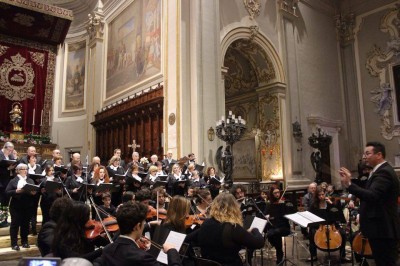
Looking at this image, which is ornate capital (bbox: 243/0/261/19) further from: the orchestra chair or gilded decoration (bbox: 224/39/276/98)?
the orchestra chair

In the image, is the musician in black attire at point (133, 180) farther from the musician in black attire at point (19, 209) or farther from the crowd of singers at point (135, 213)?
the musician in black attire at point (19, 209)

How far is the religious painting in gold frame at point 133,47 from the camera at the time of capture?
1384cm

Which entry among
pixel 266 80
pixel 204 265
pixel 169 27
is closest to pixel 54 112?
pixel 169 27

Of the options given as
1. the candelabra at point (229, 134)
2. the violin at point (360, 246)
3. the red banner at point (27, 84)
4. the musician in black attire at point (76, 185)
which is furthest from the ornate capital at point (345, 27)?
the musician in black attire at point (76, 185)

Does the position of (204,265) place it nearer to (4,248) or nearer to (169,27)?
(4,248)

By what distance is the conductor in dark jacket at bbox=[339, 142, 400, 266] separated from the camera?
3.64 metres

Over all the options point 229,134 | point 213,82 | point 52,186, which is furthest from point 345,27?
point 52,186

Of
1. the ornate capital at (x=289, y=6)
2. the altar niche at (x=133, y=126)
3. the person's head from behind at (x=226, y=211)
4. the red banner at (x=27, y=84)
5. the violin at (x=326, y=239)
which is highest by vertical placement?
the ornate capital at (x=289, y=6)

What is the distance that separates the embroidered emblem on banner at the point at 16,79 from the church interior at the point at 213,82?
0.04 meters

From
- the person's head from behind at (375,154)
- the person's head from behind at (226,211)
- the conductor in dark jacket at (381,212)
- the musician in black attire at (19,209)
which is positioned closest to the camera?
the person's head from behind at (226,211)

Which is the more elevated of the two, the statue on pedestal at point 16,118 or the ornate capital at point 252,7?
the ornate capital at point 252,7

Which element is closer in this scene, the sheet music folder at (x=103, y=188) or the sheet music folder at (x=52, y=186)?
the sheet music folder at (x=52, y=186)

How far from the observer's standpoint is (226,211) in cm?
351

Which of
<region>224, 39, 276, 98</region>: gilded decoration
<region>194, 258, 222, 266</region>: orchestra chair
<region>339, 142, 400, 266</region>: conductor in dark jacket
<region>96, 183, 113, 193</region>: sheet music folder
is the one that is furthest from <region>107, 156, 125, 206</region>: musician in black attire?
<region>224, 39, 276, 98</region>: gilded decoration
